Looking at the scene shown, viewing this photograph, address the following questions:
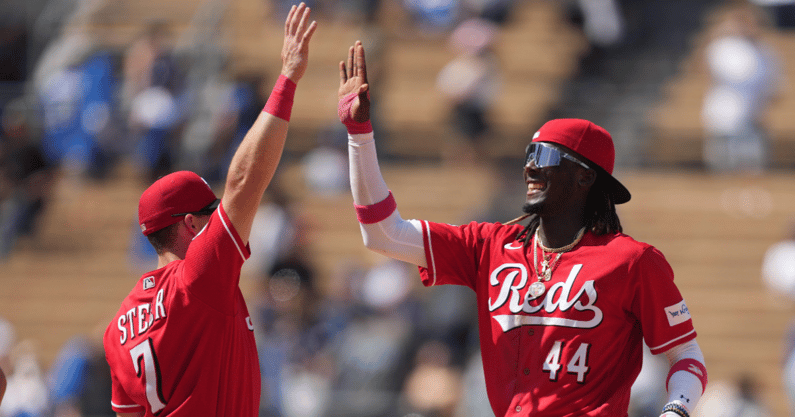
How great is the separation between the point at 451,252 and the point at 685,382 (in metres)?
1.04

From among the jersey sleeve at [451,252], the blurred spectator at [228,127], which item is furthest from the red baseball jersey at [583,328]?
the blurred spectator at [228,127]

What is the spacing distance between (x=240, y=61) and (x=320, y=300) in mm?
4031

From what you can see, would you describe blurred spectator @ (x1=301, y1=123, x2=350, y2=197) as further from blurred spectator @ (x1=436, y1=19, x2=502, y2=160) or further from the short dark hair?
the short dark hair

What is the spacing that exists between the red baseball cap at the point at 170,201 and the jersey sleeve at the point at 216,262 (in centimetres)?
34

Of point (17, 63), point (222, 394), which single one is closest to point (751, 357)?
point (222, 394)

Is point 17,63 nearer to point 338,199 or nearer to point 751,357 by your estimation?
point 338,199

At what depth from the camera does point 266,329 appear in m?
9.13

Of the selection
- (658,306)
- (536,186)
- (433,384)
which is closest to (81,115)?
(433,384)

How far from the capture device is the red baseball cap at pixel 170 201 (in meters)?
3.78

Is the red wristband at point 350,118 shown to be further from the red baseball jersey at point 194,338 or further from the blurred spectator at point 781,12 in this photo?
the blurred spectator at point 781,12

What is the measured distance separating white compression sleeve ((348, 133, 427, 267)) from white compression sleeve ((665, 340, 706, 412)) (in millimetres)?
1053

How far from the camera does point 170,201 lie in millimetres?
3787

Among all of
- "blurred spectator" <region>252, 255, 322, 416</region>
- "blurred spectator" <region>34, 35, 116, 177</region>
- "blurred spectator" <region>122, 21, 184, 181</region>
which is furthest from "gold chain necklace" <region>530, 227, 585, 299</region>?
"blurred spectator" <region>34, 35, 116, 177</region>

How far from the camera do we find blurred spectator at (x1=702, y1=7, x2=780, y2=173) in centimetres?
1041
